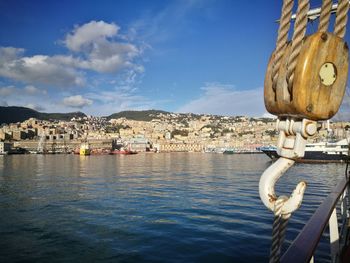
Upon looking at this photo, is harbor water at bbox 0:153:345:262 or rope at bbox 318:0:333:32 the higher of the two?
A: rope at bbox 318:0:333:32

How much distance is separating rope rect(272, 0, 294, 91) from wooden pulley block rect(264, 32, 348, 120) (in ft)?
0.07

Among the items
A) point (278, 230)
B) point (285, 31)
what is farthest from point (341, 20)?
point (278, 230)

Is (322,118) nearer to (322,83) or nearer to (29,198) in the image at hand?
(322,83)

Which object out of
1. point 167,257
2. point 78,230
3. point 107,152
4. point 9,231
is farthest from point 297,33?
point 107,152

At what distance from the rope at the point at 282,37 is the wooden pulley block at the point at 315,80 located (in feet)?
0.07

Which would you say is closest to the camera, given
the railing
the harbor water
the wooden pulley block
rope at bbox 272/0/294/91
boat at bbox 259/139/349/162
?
the wooden pulley block

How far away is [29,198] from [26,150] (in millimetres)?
167917

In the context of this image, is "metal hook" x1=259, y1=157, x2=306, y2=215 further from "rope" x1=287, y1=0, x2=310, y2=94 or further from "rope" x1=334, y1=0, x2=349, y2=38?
"rope" x1=334, y1=0, x2=349, y2=38

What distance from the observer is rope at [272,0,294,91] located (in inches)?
61.5

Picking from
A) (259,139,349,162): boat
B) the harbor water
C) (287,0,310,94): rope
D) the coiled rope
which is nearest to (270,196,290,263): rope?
the coiled rope

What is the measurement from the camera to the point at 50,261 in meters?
7.83

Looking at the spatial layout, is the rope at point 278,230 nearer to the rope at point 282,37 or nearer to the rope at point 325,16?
the rope at point 282,37

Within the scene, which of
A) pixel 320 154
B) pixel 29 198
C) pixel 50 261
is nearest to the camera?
pixel 50 261

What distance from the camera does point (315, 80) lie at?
4.81 feet
